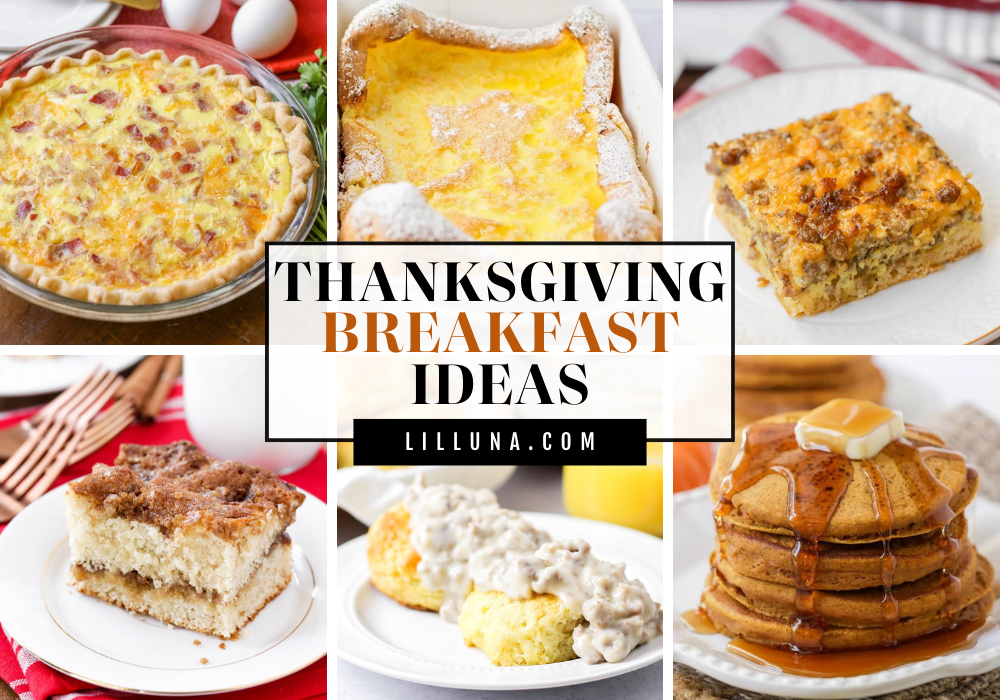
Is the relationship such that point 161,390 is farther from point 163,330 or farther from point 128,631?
point 128,631

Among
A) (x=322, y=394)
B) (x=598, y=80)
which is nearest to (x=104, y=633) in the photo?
(x=322, y=394)

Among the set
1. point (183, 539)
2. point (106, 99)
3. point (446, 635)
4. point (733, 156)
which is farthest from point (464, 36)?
point (446, 635)

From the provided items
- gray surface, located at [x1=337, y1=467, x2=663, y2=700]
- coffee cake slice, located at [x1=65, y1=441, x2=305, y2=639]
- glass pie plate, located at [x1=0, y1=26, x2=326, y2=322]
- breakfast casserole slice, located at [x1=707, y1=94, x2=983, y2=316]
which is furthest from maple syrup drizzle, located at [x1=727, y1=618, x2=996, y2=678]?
glass pie plate, located at [x1=0, y1=26, x2=326, y2=322]

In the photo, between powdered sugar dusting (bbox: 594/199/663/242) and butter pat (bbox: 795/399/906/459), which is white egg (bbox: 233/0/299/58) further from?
butter pat (bbox: 795/399/906/459)

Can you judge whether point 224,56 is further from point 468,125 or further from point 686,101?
point 686,101

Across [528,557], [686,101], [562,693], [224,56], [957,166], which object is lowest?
[562,693]
